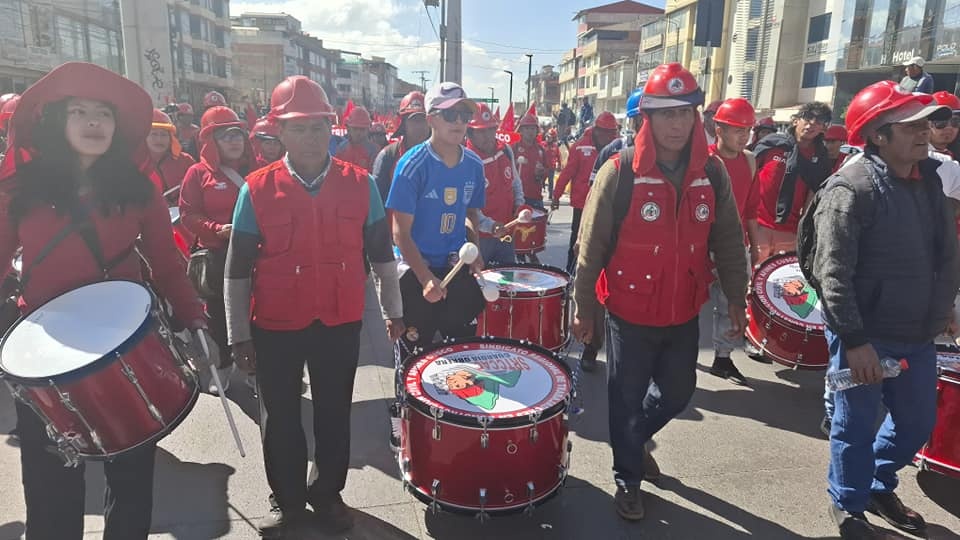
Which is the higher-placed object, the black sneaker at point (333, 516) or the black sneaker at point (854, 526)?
the black sneaker at point (854, 526)

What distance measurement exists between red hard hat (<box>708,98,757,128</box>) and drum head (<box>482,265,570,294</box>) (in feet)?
5.62

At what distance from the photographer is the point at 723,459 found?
12.3 ft

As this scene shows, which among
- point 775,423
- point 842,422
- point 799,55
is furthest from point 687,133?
point 799,55

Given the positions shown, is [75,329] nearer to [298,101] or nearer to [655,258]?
[298,101]

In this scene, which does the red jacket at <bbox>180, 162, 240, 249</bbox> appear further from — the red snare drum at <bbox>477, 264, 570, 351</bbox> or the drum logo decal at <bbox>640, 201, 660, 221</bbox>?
the drum logo decal at <bbox>640, 201, 660, 221</bbox>

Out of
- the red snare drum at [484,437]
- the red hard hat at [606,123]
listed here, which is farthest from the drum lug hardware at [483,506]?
the red hard hat at [606,123]

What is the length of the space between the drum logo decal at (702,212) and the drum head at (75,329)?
2.38m

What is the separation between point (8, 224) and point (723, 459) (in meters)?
3.75

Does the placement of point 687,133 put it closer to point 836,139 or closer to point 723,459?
point 723,459

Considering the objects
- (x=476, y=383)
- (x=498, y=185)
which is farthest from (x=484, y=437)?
(x=498, y=185)

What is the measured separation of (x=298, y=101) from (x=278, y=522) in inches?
77.3

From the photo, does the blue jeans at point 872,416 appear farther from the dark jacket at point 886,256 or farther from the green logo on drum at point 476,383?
the green logo on drum at point 476,383

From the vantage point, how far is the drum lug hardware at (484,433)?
254 cm

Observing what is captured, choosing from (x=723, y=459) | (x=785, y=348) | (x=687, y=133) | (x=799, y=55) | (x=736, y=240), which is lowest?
(x=723, y=459)
